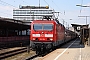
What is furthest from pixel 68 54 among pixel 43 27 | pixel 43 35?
pixel 43 27

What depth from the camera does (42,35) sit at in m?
21.4

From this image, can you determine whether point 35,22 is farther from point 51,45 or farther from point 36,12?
point 36,12

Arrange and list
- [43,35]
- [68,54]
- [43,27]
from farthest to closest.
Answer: [43,27], [43,35], [68,54]

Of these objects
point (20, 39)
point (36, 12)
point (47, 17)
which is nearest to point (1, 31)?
point (20, 39)

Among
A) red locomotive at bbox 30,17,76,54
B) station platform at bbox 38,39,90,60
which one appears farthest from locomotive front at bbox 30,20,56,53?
station platform at bbox 38,39,90,60

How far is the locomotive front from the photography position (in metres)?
21.0

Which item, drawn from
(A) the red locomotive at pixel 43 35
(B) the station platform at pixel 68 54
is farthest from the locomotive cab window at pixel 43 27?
(B) the station platform at pixel 68 54

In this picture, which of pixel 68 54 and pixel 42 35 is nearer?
pixel 68 54

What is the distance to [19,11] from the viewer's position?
348ft

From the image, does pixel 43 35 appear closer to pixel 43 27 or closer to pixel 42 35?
pixel 42 35

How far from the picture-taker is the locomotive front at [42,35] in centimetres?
2103

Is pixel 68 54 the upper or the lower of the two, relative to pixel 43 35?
lower

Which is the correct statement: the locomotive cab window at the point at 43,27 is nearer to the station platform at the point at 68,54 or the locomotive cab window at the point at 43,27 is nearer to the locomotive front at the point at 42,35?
the locomotive front at the point at 42,35

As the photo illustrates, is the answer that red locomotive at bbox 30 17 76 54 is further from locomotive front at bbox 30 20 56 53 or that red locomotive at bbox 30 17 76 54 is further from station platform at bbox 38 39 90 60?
station platform at bbox 38 39 90 60
